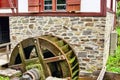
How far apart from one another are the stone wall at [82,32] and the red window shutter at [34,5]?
298mm

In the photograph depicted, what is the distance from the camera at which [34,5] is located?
9562 mm

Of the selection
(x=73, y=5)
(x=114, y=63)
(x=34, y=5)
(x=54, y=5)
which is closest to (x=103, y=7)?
(x=73, y=5)

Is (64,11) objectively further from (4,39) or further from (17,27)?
(4,39)

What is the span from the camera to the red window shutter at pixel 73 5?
29.1 ft

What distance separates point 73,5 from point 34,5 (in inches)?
60.9

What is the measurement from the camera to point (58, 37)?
901 centimetres

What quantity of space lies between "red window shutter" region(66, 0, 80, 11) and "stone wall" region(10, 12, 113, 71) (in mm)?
323

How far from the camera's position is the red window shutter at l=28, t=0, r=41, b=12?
9516 millimetres

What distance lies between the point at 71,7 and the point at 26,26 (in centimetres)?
199

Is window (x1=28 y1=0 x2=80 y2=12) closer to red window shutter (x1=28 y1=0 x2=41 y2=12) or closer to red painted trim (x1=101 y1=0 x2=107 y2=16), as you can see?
red window shutter (x1=28 y1=0 x2=41 y2=12)

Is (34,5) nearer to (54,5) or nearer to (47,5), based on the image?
(47,5)

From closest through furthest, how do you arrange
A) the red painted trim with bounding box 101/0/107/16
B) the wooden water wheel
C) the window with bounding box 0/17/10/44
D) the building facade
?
the wooden water wheel < the red painted trim with bounding box 101/0/107/16 < the building facade < the window with bounding box 0/17/10/44

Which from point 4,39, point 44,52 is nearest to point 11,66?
point 44,52

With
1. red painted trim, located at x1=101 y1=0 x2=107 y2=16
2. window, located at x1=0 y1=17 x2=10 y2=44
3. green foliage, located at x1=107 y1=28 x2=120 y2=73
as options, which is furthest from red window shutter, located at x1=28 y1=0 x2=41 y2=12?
window, located at x1=0 y1=17 x2=10 y2=44
